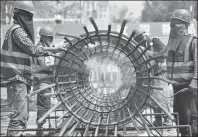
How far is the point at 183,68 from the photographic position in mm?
5457

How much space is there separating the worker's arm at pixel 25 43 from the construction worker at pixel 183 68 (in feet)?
5.38

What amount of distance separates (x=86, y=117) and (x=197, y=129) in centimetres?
170

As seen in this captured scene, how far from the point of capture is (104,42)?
437cm

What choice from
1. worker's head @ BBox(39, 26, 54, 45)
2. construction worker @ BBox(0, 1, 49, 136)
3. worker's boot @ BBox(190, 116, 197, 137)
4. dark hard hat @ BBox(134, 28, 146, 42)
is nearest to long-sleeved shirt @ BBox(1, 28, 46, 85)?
construction worker @ BBox(0, 1, 49, 136)

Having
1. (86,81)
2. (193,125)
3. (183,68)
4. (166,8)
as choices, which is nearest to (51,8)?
(166,8)

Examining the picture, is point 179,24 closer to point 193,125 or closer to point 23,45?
point 193,125

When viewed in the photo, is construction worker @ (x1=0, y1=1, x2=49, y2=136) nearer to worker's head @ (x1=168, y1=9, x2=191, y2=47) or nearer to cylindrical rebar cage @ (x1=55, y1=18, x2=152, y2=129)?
cylindrical rebar cage @ (x1=55, y1=18, x2=152, y2=129)

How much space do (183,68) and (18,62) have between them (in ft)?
7.82

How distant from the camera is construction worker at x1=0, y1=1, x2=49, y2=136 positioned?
210 inches

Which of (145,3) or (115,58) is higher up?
(145,3)

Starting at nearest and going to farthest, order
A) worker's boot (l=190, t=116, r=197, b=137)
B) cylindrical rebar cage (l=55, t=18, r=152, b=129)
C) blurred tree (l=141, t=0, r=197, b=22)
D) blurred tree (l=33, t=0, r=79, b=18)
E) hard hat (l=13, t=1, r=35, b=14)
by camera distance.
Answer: cylindrical rebar cage (l=55, t=18, r=152, b=129), worker's boot (l=190, t=116, r=197, b=137), hard hat (l=13, t=1, r=35, b=14), blurred tree (l=33, t=0, r=79, b=18), blurred tree (l=141, t=0, r=197, b=22)

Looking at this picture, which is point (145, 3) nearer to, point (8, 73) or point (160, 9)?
point (160, 9)

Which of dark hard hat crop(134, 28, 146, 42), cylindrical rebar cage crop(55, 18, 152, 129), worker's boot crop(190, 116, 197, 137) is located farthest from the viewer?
worker's boot crop(190, 116, 197, 137)

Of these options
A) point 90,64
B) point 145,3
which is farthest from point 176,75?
point 145,3
